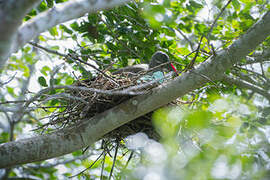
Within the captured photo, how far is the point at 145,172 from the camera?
1.65 meters

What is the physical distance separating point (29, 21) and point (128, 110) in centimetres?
122

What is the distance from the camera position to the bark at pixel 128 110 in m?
2.44

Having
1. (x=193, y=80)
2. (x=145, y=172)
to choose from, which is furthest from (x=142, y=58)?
(x=145, y=172)

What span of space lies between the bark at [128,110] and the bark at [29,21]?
95 centimetres

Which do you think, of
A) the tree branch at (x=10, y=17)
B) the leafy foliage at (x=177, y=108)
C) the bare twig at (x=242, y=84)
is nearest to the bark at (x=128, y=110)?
the leafy foliage at (x=177, y=108)

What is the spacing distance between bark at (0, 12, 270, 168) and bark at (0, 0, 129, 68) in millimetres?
945

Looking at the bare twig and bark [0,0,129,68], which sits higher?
the bare twig

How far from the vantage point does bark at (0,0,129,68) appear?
1.53 m

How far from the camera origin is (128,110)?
2670 mm

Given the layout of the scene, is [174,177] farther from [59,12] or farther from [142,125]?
[142,125]

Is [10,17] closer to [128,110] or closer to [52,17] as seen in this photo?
[52,17]

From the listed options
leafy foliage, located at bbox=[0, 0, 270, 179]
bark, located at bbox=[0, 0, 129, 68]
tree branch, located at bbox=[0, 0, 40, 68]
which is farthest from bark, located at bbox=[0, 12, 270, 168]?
tree branch, located at bbox=[0, 0, 40, 68]

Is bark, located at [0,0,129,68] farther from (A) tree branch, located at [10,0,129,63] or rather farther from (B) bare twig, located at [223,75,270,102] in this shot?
Result: (B) bare twig, located at [223,75,270,102]

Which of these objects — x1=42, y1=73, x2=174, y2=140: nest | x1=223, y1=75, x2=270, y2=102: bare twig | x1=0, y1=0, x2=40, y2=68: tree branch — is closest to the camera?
x1=0, y1=0, x2=40, y2=68: tree branch
